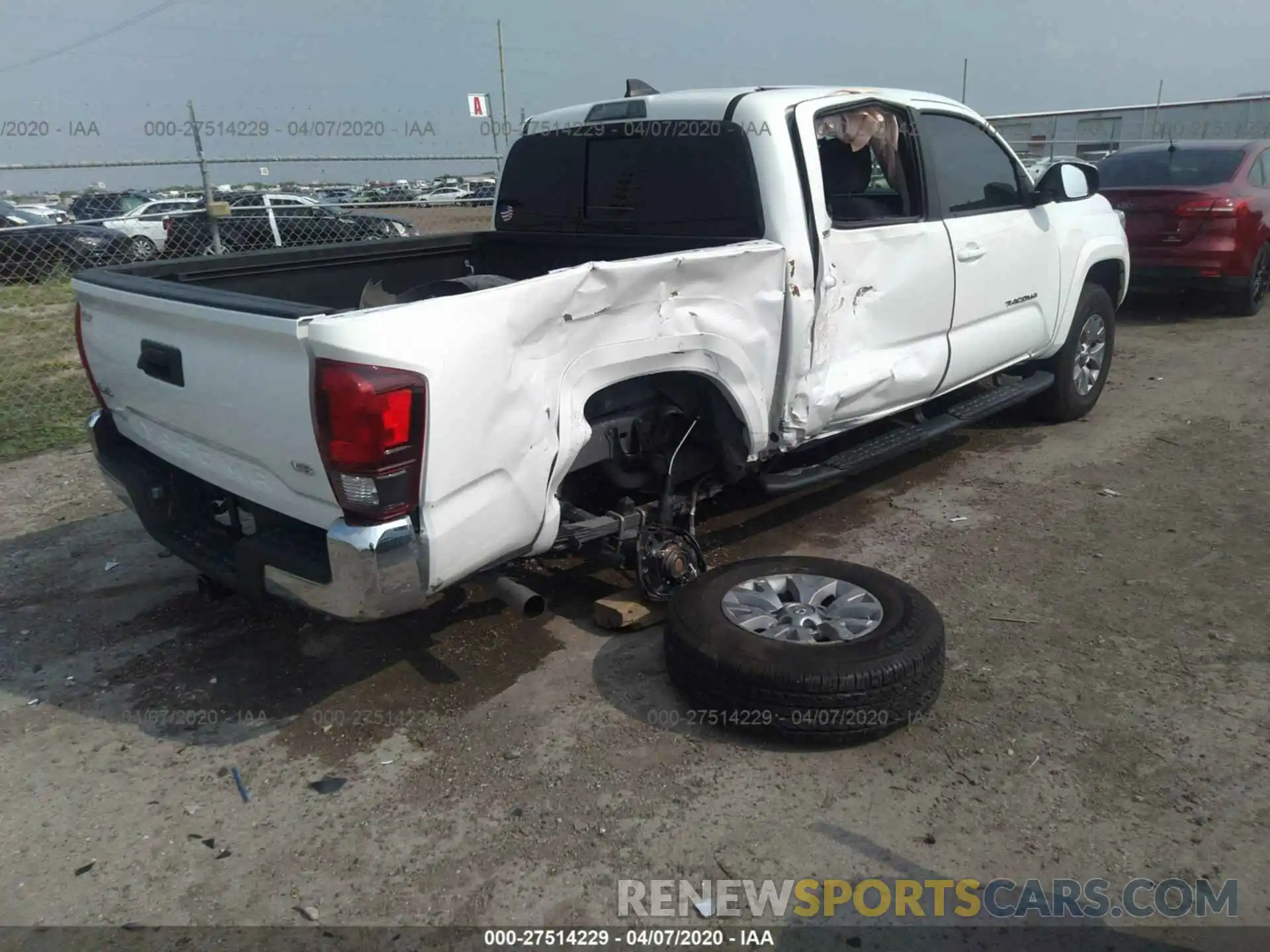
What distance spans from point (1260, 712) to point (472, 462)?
267 cm

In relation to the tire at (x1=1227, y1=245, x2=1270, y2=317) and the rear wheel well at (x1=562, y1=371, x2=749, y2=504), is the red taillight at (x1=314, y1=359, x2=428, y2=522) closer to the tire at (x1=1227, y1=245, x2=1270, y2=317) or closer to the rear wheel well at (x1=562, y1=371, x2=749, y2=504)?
the rear wheel well at (x1=562, y1=371, x2=749, y2=504)

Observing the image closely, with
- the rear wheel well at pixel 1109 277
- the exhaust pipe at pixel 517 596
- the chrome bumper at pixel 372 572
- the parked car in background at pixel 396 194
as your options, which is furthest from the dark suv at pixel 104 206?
the chrome bumper at pixel 372 572

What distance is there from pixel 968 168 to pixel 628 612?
2970mm

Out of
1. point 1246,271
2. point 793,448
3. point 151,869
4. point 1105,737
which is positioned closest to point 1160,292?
point 1246,271

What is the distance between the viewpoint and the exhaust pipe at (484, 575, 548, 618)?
3.06m

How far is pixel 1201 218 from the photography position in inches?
354

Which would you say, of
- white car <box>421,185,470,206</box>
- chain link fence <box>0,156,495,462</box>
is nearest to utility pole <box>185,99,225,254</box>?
chain link fence <box>0,156,495,462</box>

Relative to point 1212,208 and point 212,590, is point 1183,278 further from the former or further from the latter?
point 212,590

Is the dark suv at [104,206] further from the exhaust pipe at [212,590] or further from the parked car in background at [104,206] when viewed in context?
the exhaust pipe at [212,590]

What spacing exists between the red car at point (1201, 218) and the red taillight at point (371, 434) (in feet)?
27.6

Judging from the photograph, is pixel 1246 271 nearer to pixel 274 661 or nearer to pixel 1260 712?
pixel 1260 712

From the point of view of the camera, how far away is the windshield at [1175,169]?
30.6ft

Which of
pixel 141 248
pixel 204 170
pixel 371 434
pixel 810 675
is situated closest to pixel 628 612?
pixel 810 675

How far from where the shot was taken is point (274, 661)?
3.71 meters
